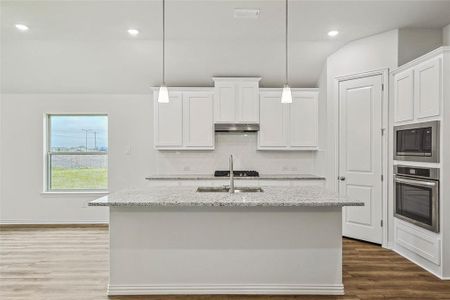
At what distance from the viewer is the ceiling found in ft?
11.7

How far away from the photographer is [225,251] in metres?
2.77

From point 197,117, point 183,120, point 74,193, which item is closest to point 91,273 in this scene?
point 74,193

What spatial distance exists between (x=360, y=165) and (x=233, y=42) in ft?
8.34

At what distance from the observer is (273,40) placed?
14.6 ft

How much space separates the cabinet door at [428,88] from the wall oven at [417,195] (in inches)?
24.6

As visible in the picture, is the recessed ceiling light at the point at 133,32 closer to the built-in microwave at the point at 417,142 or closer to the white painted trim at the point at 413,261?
the built-in microwave at the point at 417,142

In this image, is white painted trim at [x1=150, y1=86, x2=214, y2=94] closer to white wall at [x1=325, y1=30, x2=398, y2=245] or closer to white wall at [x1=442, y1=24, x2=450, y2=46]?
white wall at [x1=325, y1=30, x2=398, y2=245]

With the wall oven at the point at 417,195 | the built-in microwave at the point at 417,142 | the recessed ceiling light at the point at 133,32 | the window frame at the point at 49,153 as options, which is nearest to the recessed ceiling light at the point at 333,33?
the built-in microwave at the point at 417,142

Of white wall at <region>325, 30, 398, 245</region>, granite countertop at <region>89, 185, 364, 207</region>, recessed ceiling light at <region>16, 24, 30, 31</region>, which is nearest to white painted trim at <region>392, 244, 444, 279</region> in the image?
white wall at <region>325, 30, 398, 245</region>

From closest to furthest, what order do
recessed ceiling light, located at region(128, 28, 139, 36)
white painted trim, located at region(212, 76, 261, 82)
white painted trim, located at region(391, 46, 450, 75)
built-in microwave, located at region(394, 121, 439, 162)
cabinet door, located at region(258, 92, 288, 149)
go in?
white painted trim, located at region(391, 46, 450, 75)
built-in microwave, located at region(394, 121, 439, 162)
recessed ceiling light, located at region(128, 28, 139, 36)
white painted trim, located at region(212, 76, 261, 82)
cabinet door, located at region(258, 92, 288, 149)

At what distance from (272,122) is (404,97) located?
6.51ft

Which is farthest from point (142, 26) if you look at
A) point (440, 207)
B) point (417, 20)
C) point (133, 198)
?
point (440, 207)

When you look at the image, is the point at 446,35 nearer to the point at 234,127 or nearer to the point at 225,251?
the point at 234,127

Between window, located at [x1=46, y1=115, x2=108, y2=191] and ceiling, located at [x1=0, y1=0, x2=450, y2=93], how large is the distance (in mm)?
589
